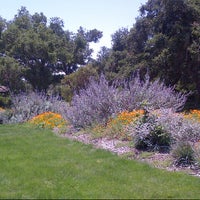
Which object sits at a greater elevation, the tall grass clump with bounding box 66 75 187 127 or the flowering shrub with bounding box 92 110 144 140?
the tall grass clump with bounding box 66 75 187 127

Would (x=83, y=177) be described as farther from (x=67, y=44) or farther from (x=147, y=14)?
(x=67, y=44)

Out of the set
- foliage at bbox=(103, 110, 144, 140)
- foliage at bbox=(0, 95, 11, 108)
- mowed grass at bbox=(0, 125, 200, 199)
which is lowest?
mowed grass at bbox=(0, 125, 200, 199)

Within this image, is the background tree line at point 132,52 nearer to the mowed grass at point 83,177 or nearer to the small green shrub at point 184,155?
the mowed grass at point 83,177

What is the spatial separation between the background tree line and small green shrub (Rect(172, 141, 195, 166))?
1501 cm

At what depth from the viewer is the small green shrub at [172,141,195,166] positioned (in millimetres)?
7535

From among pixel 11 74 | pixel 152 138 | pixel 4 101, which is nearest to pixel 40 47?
pixel 11 74

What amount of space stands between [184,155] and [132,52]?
21316 millimetres

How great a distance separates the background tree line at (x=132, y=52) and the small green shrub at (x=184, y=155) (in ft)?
49.2

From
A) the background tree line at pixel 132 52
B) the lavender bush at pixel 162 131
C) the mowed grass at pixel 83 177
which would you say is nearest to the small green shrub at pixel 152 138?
the lavender bush at pixel 162 131

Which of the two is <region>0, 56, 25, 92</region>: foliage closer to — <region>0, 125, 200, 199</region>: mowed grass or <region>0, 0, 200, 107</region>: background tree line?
<region>0, 0, 200, 107</region>: background tree line

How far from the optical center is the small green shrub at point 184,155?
754 cm

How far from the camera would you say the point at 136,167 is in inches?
289

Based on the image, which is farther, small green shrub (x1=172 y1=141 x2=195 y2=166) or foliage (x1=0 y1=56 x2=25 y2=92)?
foliage (x1=0 y1=56 x2=25 y2=92)

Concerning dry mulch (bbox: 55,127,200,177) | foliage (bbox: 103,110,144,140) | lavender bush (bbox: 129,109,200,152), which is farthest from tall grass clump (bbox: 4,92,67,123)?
lavender bush (bbox: 129,109,200,152)
